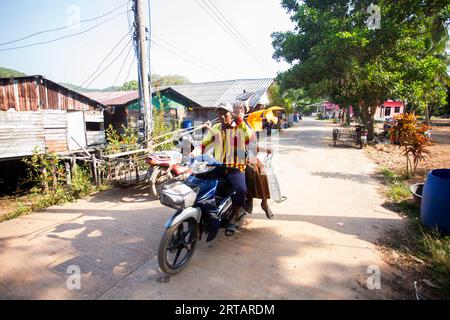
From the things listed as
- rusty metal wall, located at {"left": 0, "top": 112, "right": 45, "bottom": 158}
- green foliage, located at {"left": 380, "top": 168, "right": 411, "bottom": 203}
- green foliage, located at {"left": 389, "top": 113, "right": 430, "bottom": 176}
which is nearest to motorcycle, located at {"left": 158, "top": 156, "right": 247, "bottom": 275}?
green foliage, located at {"left": 380, "top": 168, "right": 411, "bottom": 203}

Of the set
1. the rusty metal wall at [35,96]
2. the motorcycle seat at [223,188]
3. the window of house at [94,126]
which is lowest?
the motorcycle seat at [223,188]

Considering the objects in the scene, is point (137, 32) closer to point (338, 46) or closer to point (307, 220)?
point (307, 220)

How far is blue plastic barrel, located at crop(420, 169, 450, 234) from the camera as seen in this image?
12.6 ft

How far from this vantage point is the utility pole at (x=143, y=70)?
7.20 m

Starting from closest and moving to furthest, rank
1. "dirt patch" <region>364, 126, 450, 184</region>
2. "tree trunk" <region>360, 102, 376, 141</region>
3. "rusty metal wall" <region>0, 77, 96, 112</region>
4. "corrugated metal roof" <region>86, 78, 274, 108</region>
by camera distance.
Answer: "dirt patch" <region>364, 126, 450, 184</region> → "rusty metal wall" <region>0, 77, 96, 112</region> → "tree trunk" <region>360, 102, 376, 141</region> → "corrugated metal roof" <region>86, 78, 274, 108</region>

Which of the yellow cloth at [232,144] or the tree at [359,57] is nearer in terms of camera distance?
the yellow cloth at [232,144]

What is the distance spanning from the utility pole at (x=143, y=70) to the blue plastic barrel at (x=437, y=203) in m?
6.24

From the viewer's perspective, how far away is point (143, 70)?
24.2 feet

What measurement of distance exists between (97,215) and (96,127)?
10646mm

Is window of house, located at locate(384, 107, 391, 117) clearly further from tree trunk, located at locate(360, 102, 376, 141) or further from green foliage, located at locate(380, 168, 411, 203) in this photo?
green foliage, located at locate(380, 168, 411, 203)

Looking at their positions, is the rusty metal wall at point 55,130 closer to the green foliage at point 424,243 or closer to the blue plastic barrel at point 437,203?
the green foliage at point 424,243

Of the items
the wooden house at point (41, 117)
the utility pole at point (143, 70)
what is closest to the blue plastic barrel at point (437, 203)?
the utility pole at point (143, 70)

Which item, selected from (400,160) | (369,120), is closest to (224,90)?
(369,120)

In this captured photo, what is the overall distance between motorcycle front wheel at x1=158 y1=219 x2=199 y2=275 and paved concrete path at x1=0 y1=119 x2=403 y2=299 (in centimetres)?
13
